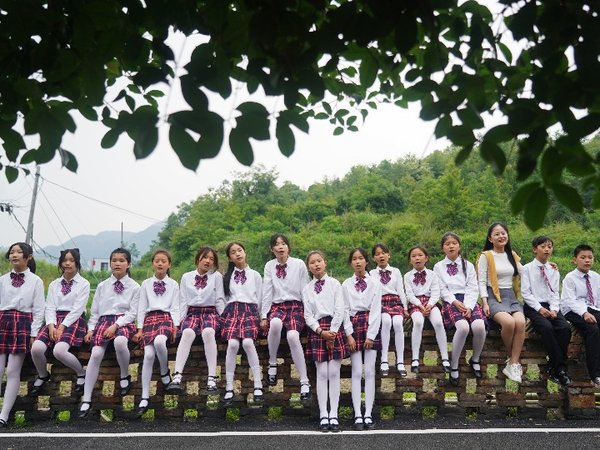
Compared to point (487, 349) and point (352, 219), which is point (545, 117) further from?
point (352, 219)

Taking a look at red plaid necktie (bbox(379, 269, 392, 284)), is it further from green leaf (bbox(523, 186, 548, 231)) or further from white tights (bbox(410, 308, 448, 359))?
green leaf (bbox(523, 186, 548, 231))

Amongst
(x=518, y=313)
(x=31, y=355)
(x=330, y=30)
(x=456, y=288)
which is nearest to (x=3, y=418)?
(x=31, y=355)

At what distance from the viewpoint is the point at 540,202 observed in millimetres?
1349

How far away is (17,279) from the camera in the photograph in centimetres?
539

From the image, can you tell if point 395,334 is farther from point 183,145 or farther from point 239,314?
point 183,145

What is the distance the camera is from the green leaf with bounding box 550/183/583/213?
134cm

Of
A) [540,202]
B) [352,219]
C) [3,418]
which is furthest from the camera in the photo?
[352,219]

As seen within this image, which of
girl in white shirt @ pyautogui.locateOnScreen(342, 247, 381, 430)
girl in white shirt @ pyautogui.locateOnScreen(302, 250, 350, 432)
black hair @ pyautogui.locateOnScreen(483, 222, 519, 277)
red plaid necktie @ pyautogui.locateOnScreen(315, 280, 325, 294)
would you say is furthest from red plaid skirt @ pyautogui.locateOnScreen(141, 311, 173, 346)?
black hair @ pyautogui.locateOnScreen(483, 222, 519, 277)

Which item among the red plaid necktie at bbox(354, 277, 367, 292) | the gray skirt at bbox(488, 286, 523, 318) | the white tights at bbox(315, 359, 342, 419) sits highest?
the red plaid necktie at bbox(354, 277, 367, 292)

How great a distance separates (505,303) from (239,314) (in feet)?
7.89

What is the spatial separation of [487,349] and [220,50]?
14.7ft

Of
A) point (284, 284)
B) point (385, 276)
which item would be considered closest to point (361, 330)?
point (385, 276)

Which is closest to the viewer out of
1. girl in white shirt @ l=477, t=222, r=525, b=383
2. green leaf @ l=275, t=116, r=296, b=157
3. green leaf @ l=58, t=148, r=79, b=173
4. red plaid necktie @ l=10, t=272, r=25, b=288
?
green leaf @ l=275, t=116, r=296, b=157

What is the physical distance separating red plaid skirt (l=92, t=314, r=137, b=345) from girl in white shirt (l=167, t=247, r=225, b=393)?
0.46 m
